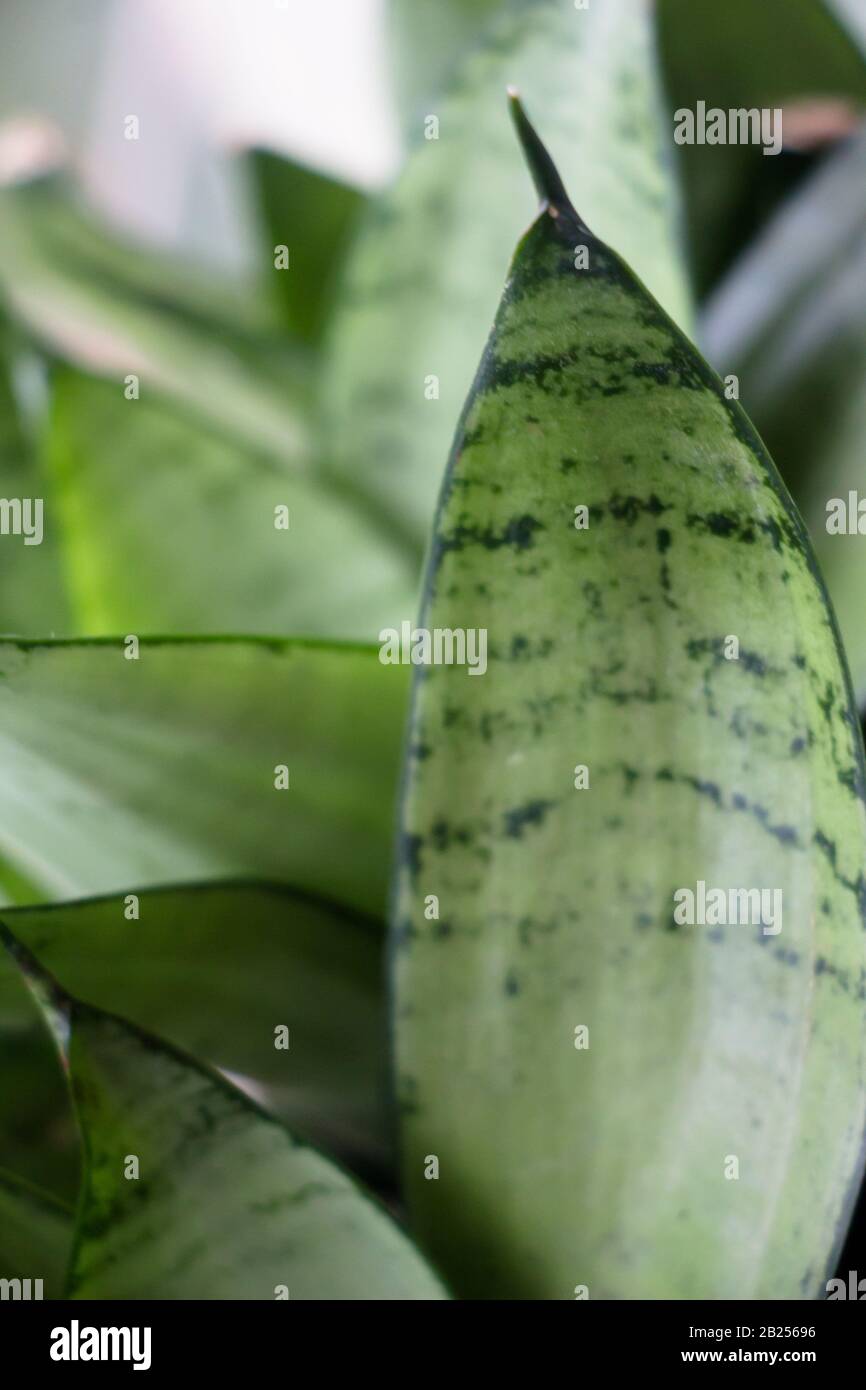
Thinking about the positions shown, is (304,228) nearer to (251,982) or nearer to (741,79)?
(741,79)

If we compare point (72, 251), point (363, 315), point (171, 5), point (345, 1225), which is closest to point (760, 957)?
point (345, 1225)

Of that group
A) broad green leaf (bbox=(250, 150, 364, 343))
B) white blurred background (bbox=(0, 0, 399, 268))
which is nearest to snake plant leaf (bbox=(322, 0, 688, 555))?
broad green leaf (bbox=(250, 150, 364, 343))

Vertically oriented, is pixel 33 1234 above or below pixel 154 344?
below

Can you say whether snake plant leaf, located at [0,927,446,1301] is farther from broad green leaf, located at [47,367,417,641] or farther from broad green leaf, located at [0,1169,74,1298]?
broad green leaf, located at [47,367,417,641]

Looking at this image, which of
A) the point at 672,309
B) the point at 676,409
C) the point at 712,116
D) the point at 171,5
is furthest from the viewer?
the point at 171,5

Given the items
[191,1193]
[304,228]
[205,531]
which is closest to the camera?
[191,1193]

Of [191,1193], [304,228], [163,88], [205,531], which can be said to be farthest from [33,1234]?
[163,88]
